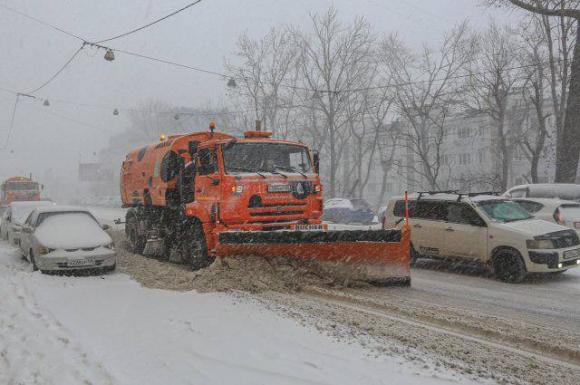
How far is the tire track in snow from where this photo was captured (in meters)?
4.57

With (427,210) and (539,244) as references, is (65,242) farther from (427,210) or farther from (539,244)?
(539,244)

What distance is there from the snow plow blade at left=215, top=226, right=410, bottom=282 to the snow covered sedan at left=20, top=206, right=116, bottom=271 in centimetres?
311

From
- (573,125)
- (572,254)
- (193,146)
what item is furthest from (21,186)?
(572,254)

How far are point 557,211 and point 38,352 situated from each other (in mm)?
11995

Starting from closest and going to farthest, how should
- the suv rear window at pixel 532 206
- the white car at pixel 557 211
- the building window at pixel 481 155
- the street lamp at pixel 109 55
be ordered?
the white car at pixel 557 211 < the suv rear window at pixel 532 206 < the street lamp at pixel 109 55 < the building window at pixel 481 155

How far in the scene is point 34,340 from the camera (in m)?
5.67

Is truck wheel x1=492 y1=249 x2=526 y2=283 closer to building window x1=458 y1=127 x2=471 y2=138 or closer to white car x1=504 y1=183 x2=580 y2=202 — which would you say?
white car x1=504 y1=183 x2=580 y2=202

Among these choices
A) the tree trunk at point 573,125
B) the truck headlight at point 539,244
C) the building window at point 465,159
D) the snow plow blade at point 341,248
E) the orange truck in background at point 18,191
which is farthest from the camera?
the building window at point 465,159

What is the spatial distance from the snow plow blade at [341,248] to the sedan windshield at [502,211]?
2.36 m

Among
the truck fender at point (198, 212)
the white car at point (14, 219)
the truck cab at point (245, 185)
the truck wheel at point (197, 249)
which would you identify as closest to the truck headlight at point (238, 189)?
the truck cab at point (245, 185)

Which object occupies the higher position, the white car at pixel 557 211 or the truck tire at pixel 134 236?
the white car at pixel 557 211

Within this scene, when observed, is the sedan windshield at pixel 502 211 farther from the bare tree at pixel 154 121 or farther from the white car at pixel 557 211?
the bare tree at pixel 154 121

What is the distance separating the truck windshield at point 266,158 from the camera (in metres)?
9.88

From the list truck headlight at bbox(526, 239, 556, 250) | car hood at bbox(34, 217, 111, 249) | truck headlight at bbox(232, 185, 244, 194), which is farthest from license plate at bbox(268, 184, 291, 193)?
truck headlight at bbox(526, 239, 556, 250)
